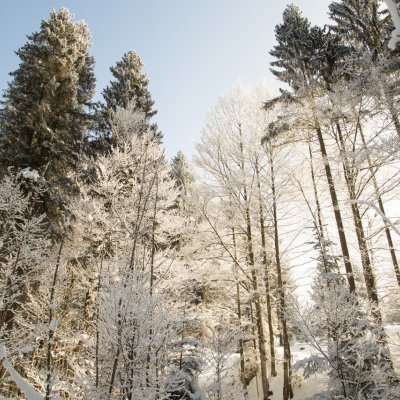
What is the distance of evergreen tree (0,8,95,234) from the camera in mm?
11078

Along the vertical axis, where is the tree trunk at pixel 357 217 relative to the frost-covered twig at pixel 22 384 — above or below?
above

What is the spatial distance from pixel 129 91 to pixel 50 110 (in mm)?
5454

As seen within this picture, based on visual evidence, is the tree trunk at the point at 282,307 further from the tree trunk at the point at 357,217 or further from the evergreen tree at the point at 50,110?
the evergreen tree at the point at 50,110

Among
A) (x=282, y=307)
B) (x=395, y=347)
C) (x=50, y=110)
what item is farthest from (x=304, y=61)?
(x=395, y=347)

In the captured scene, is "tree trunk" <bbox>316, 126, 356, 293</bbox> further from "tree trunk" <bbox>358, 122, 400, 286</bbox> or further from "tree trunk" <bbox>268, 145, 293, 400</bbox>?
"tree trunk" <bbox>268, 145, 293, 400</bbox>

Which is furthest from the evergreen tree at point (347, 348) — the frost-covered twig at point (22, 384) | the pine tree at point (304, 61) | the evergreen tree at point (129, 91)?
the evergreen tree at point (129, 91)

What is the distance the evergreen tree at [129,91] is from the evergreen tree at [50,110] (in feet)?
5.02

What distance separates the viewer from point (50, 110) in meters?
11.9

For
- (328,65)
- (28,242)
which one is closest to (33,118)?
(28,242)

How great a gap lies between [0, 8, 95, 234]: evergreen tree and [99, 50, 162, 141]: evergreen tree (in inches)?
60.3

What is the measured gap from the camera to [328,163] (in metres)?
10.3

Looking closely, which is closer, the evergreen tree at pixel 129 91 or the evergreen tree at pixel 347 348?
the evergreen tree at pixel 347 348

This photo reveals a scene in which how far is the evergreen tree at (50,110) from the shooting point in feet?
36.3

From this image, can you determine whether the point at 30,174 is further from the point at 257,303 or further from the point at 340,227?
the point at 340,227
